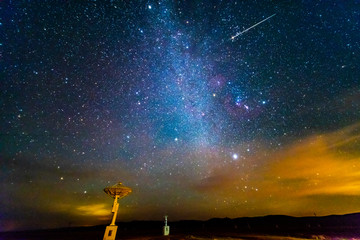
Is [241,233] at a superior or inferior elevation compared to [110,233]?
superior

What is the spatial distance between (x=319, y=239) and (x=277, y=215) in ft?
541

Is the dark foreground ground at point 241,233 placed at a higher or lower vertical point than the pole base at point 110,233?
higher

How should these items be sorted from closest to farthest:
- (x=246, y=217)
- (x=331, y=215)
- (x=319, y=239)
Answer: (x=319, y=239) < (x=331, y=215) < (x=246, y=217)

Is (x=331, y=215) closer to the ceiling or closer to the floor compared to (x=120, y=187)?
closer to the ceiling

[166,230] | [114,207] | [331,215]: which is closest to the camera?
[114,207]

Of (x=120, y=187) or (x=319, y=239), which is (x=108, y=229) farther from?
Answer: (x=319, y=239)

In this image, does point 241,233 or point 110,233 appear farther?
point 241,233

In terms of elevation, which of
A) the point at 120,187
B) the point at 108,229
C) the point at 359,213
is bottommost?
the point at 108,229

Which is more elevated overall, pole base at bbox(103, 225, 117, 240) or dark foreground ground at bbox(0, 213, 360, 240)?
dark foreground ground at bbox(0, 213, 360, 240)

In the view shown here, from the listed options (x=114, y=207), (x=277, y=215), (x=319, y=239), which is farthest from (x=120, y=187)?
(x=277, y=215)

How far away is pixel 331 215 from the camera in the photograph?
554ft

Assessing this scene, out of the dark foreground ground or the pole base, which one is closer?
the pole base

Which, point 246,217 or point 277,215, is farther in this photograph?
point 246,217

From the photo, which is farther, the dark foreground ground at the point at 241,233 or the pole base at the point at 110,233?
the dark foreground ground at the point at 241,233
